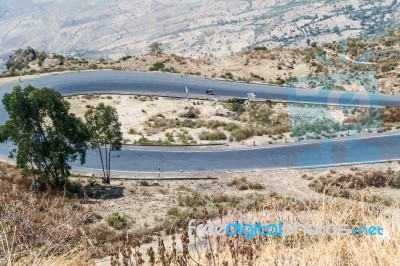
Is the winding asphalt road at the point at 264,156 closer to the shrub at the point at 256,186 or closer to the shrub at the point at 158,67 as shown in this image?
A: the shrub at the point at 256,186

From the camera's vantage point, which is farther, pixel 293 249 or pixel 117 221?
pixel 117 221

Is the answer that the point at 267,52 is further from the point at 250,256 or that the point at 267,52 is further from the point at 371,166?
the point at 250,256

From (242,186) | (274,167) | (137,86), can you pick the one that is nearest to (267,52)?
(137,86)

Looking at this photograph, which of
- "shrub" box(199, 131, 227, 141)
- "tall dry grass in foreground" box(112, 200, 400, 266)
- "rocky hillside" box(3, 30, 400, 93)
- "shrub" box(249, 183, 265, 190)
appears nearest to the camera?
"tall dry grass in foreground" box(112, 200, 400, 266)

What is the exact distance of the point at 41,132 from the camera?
75.9 ft

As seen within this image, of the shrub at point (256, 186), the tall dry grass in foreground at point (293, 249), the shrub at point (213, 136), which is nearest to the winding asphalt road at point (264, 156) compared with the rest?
the shrub at point (213, 136)

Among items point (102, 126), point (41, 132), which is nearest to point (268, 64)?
point (102, 126)

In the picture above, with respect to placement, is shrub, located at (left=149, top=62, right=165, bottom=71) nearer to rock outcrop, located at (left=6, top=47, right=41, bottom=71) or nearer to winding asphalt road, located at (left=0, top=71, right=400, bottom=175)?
winding asphalt road, located at (left=0, top=71, right=400, bottom=175)

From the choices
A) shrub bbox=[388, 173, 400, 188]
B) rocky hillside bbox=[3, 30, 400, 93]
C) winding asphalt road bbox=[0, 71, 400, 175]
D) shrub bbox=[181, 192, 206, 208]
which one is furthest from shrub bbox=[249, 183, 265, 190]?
rocky hillside bbox=[3, 30, 400, 93]

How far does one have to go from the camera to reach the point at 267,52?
6425cm

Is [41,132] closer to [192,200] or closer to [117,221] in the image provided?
[117,221]

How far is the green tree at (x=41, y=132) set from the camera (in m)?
22.2

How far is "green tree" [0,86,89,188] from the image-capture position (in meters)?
22.2

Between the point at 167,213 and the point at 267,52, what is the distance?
47192 millimetres
